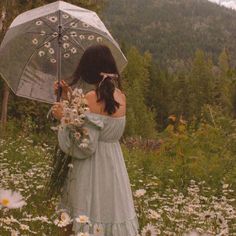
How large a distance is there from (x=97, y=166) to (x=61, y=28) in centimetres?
113

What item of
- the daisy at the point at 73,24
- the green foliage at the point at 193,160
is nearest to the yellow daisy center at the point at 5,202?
the daisy at the point at 73,24

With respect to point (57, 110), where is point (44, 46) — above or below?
above

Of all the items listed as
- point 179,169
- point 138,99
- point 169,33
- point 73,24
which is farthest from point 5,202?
point 169,33

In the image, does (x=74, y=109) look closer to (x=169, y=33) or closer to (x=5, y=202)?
(x=5, y=202)

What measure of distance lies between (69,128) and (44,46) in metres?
1.19

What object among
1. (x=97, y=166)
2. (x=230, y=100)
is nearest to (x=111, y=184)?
(x=97, y=166)

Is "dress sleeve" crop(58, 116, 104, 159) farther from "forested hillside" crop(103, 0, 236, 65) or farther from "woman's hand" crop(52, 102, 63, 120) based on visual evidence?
"forested hillside" crop(103, 0, 236, 65)

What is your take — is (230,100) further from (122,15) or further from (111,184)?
(122,15)

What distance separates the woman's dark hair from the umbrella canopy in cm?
54

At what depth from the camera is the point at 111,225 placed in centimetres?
416

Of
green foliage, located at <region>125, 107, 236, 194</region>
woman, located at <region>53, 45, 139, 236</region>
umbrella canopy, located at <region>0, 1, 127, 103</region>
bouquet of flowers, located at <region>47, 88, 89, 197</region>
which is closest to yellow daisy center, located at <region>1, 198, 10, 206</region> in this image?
bouquet of flowers, located at <region>47, 88, 89, 197</region>

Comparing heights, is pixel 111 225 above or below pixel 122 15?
below

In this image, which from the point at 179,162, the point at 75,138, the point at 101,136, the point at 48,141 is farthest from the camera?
the point at 48,141

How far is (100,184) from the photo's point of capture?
13.5 ft
